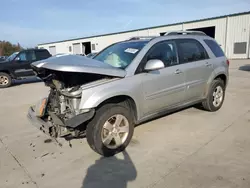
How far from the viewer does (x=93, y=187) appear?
2.74 metres

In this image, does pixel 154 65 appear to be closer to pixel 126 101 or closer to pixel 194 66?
pixel 126 101

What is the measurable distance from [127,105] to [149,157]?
3.02 feet

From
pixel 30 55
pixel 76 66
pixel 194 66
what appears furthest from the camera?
pixel 30 55

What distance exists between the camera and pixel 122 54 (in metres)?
4.13

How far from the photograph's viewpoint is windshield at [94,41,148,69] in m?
3.86

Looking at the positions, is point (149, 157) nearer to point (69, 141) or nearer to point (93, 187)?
→ point (93, 187)

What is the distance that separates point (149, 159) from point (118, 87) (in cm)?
119

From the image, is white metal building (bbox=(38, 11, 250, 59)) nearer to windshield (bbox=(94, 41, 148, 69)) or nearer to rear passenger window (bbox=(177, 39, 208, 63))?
rear passenger window (bbox=(177, 39, 208, 63))

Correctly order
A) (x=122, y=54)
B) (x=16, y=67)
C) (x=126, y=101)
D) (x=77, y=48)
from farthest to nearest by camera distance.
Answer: (x=77, y=48)
(x=16, y=67)
(x=122, y=54)
(x=126, y=101)

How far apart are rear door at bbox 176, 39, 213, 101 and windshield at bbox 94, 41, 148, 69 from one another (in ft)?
3.13

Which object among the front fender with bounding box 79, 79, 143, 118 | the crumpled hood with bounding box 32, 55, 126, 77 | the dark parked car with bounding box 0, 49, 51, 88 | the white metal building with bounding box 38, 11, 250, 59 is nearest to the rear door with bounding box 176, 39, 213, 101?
the front fender with bounding box 79, 79, 143, 118

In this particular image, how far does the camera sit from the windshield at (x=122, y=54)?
386 centimetres

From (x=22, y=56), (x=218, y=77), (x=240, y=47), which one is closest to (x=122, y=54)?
(x=218, y=77)

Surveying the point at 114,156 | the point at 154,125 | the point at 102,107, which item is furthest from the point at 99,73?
the point at 154,125
